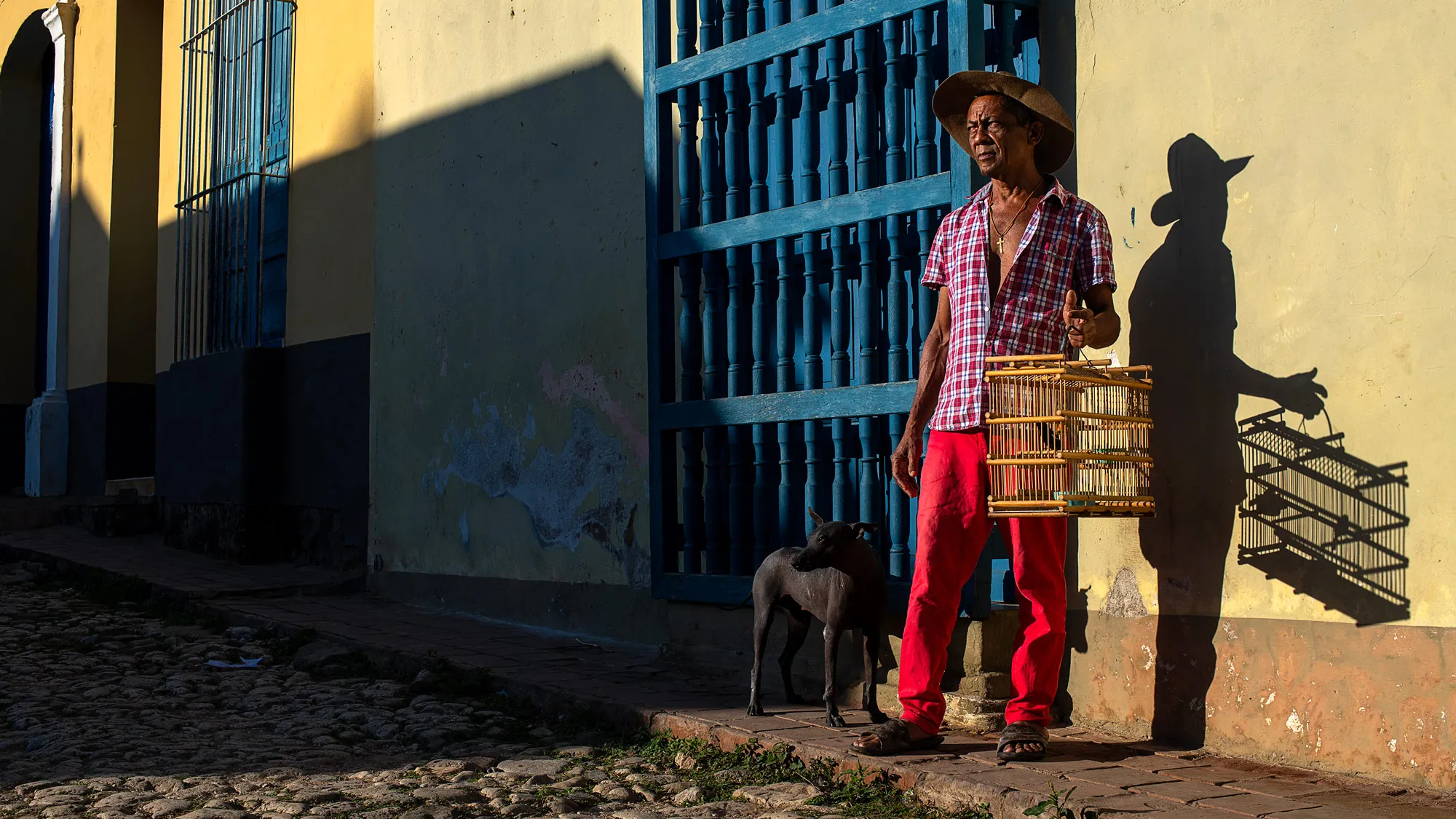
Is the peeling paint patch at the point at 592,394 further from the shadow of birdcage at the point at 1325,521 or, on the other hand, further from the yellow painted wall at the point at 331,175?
the shadow of birdcage at the point at 1325,521

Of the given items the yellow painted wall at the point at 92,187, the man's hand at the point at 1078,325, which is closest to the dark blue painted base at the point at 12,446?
the yellow painted wall at the point at 92,187

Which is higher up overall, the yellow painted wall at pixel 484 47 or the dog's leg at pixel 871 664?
the yellow painted wall at pixel 484 47

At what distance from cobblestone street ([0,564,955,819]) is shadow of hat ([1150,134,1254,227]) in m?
2.21

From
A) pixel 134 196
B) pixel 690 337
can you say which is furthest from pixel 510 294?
pixel 134 196

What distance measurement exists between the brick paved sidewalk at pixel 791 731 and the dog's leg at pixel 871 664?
0.10m

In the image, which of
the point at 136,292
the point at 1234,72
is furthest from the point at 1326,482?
the point at 136,292

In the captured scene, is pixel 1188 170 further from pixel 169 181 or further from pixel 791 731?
pixel 169 181

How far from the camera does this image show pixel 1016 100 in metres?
4.60

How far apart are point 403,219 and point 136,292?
6.21m

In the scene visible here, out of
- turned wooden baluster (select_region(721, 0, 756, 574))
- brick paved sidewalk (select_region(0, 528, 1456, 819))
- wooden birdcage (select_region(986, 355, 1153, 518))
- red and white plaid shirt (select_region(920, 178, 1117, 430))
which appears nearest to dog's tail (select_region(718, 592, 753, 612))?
turned wooden baluster (select_region(721, 0, 756, 574))

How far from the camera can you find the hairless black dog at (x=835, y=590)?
4895 millimetres

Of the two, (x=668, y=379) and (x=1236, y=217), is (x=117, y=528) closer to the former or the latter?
(x=668, y=379)

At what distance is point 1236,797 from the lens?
380cm

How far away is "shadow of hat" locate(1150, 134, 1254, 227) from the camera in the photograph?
15.1 feet
